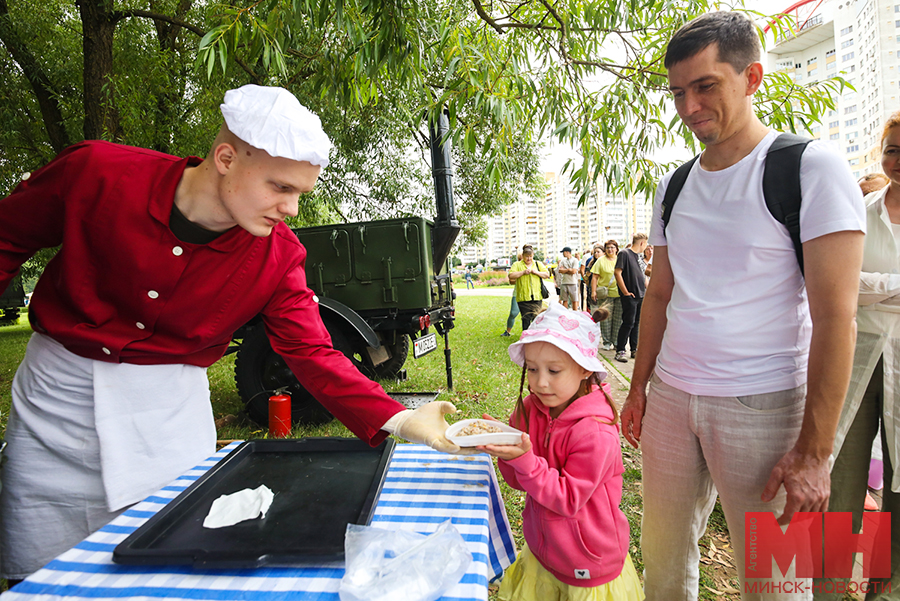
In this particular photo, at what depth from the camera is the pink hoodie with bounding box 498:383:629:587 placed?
4.50ft

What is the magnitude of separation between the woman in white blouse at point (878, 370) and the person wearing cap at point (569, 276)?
703cm

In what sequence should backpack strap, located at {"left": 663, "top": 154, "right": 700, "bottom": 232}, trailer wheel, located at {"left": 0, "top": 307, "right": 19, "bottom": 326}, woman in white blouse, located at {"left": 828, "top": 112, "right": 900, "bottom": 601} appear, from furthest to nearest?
trailer wheel, located at {"left": 0, "top": 307, "right": 19, "bottom": 326}, woman in white blouse, located at {"left": 828, "top": 112, "right": 900, "bottom": 601}, backpack strap, located at {"left": 663, "top": 154, "right": 700, "bottom": 232}

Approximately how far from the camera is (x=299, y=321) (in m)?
1.56

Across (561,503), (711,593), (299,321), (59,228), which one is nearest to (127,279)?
(59,228)

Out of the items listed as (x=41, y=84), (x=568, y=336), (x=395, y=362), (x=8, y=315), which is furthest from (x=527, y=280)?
(x=8, y=315)

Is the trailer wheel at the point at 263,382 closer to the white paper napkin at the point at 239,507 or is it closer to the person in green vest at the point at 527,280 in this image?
the white paper napkin at the point at 239,507

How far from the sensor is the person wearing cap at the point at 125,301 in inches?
50.1

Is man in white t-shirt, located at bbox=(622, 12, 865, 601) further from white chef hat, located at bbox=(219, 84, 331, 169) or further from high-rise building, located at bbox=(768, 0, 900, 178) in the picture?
high-rise building, located at bbox=(768, 0, 900, 178)

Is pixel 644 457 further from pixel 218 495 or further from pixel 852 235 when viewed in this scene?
pixel 218 495

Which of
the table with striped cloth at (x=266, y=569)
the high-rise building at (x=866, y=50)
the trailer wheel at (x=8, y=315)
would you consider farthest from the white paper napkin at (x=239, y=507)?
the high-rise building at (x=866, y=50)

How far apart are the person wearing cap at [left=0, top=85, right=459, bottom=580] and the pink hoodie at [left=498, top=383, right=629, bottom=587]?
0.37 metres

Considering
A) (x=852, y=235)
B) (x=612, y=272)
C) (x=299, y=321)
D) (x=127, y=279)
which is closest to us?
(x=852, y=235)

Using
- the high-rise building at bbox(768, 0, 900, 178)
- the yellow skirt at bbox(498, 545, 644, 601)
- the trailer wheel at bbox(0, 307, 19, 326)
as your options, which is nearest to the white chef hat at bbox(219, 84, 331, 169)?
the yellow skirt at bbox(498, 545, 644, 601)

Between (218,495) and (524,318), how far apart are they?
6926mm
